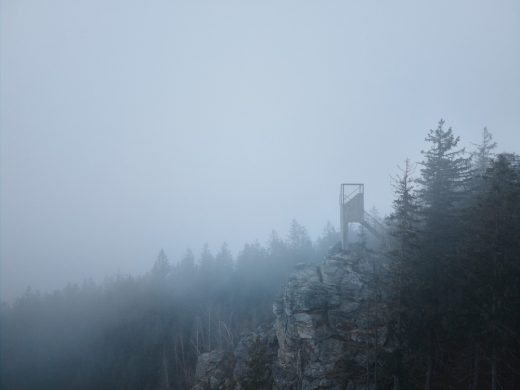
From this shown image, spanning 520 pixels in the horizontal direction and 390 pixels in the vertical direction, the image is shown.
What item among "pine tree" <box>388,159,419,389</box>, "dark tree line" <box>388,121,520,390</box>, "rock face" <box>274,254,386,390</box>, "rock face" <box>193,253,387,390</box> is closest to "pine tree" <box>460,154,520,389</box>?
"dark tree line" <box>388,121,520,390</box>

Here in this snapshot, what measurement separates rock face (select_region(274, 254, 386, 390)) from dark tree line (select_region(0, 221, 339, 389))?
2013 centimetres

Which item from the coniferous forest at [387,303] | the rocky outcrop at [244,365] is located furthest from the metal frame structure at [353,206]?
the rocky outcrop at [244,365]

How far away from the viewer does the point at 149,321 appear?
185 ft

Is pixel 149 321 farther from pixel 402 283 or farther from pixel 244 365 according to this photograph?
pixel 402 283

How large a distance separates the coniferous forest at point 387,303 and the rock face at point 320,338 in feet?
5.21

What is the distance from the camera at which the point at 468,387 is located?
17375 mm

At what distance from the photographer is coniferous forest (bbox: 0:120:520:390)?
49.5ft

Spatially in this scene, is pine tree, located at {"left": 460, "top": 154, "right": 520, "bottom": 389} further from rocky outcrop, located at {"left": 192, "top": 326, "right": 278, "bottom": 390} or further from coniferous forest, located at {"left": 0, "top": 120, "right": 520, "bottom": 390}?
rocky outcrop, located at {"left": 192, "top": 326, "right": 278, "bottom": 390}

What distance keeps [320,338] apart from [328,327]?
1.05 metres

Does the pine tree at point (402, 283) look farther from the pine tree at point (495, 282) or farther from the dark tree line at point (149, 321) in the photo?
the dark tree line at point (149, 321)

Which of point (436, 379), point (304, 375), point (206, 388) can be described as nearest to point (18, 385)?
point (206, 388)

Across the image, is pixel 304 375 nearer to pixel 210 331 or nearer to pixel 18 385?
pixel 210 331

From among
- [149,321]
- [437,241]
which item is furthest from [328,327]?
[149,321]

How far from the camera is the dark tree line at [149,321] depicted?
49.1 m
